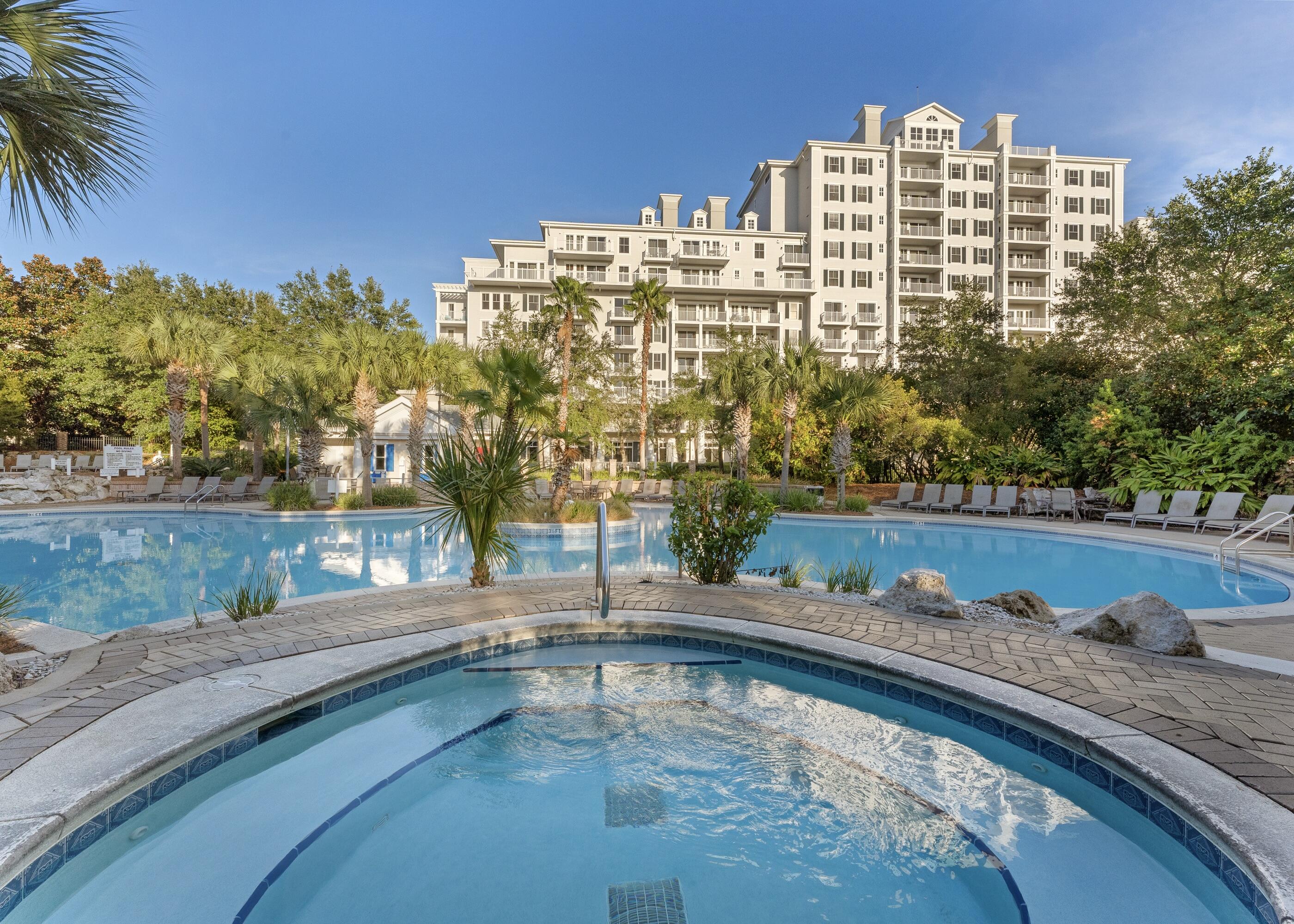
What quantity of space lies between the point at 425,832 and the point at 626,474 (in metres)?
26.6

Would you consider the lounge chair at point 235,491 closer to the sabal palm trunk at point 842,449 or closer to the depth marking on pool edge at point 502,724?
the sabal palm trunk at point 842,449

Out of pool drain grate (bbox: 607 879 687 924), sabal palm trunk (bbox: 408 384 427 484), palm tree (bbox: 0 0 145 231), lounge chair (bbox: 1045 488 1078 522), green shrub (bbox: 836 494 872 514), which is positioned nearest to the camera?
pool drain grate (bbox: 607 879 687 924)

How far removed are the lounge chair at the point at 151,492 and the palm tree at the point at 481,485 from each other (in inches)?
747

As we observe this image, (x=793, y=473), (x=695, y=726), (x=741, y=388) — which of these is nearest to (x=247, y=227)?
(x=741, y=388)

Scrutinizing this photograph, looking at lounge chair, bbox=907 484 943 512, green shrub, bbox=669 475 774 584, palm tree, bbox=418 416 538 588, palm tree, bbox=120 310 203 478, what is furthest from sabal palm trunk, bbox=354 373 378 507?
lounge chair, bbox=907 484 943 512

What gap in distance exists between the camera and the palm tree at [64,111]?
3.62m

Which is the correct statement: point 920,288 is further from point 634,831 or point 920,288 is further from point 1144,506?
point 634,831

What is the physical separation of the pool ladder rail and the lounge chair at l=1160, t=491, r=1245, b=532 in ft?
2.44

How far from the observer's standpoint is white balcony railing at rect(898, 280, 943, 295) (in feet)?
140

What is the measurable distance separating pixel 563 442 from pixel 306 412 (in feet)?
31.4

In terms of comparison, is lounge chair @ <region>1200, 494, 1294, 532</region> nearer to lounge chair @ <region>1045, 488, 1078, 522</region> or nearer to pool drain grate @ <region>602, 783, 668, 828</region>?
lounge chair @ <region>1045, 488, 1078, 522</region>

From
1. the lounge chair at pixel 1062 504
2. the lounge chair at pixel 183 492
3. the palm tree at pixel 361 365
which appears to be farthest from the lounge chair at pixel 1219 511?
the lounge chair at pixel 183 492

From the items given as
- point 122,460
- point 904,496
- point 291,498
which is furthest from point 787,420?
point 122,460

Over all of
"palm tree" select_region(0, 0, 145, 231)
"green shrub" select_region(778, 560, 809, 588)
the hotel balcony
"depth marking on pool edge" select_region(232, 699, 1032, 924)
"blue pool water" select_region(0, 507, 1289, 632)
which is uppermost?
the hotel balcony
